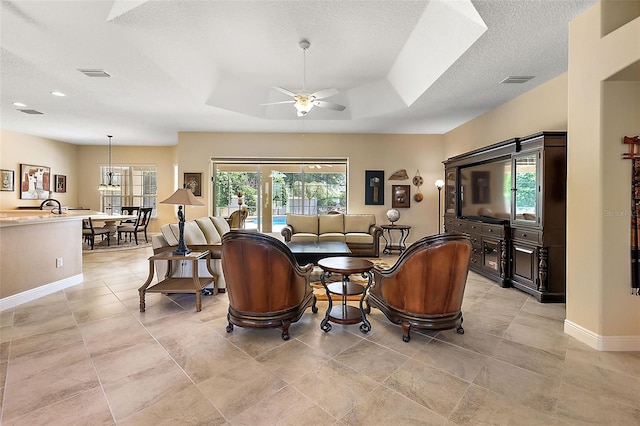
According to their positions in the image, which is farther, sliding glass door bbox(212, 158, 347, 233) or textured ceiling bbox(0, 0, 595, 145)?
sliding glass door bbox(212, 158, 347, 233)

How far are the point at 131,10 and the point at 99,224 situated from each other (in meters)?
7.50

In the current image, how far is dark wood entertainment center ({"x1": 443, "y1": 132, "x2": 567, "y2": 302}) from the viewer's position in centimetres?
357

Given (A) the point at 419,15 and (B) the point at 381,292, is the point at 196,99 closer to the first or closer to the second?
(A) the point at 419,15

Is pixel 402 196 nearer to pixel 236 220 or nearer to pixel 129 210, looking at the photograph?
pixel 236 220

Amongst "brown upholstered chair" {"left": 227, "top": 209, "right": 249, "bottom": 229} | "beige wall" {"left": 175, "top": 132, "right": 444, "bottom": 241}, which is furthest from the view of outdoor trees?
"brown upholstered chair" {"left": 227, "top": 209, "right": 249, "bottom": 229}

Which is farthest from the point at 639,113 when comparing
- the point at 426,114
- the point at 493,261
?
the point at 426,114

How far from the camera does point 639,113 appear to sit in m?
2.42

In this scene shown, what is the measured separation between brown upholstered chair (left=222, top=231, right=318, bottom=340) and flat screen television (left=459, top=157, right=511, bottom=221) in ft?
11.8

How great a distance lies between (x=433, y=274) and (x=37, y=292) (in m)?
4.70

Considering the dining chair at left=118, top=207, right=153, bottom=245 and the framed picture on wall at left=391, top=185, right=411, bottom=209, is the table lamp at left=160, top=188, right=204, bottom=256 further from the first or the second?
the dining chair at left=118, top=207, right=153, bottom=245

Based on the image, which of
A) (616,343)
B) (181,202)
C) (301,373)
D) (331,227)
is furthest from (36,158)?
(616,343)

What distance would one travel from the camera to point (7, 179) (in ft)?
23.6

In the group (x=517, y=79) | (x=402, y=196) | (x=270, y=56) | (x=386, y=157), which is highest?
(x=270, y=56)

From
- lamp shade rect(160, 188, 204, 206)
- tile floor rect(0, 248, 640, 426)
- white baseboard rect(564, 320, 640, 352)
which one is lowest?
tile floor rect(0, 248, 640, 426)
